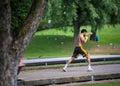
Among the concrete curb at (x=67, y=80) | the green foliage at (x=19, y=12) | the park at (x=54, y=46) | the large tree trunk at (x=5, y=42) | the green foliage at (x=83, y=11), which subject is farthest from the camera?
the green foliage at (x=83, y=11)

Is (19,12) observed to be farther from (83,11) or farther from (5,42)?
(83,11)

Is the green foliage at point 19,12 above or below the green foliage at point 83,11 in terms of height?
above

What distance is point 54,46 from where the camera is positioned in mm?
35906

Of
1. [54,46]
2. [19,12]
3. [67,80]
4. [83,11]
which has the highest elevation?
[19,12]

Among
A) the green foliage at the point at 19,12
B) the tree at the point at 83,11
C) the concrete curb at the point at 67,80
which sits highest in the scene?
the green foliage at the point at 19,12

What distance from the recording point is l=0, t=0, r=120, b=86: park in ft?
31.5

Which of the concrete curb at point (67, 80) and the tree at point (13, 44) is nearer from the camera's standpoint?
the tree at point (13, 44)

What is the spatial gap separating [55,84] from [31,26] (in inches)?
183

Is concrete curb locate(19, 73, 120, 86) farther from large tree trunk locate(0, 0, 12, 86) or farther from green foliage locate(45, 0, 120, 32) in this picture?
green foliage locate(45, 0, 120, 32)

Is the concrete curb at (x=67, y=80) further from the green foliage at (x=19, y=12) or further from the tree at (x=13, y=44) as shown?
the green foliage at (x=19, y=12)

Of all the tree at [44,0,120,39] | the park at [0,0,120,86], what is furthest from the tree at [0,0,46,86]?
the tree at [44,0,120,39]

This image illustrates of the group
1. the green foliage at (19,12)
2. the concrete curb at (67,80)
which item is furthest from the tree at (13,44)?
the green foliage at (19,12)

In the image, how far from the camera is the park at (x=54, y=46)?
9.60m

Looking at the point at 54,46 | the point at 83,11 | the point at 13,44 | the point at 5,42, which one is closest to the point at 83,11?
the point at 83,11
